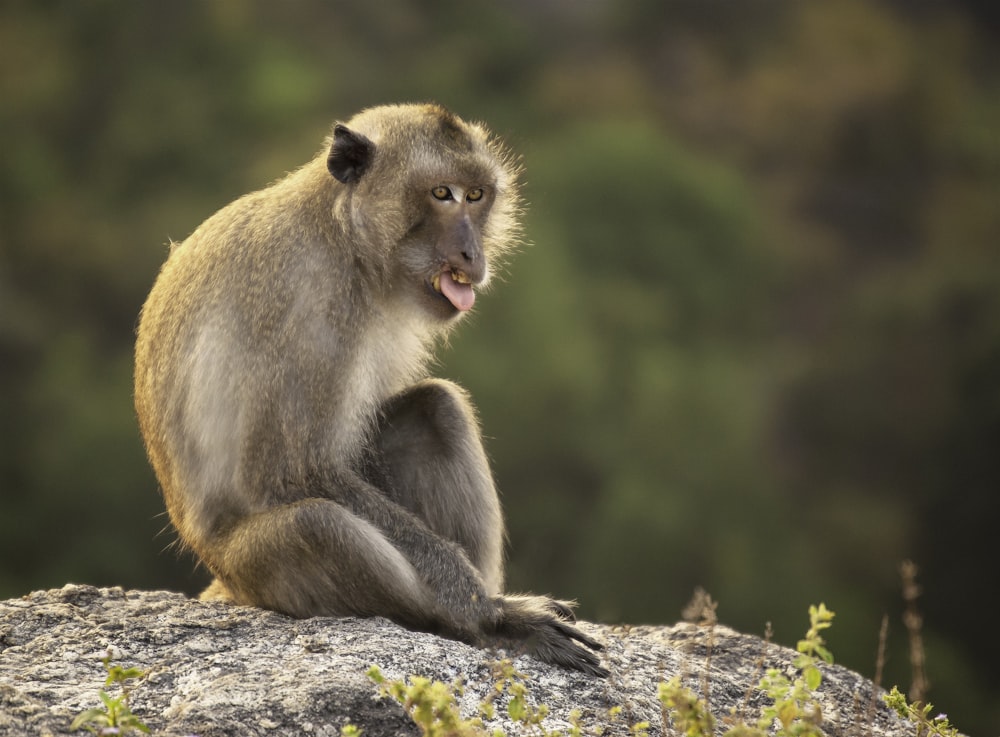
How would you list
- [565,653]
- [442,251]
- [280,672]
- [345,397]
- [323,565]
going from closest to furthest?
[280,672]
[323,565]
[565,653]
[345,397]
[442,251]

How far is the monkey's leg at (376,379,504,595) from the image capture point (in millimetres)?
6160

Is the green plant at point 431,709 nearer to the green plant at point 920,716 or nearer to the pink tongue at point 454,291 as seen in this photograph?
the green plant at point 920,716

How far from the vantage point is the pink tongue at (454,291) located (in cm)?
604

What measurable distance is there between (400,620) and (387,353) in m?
1.06

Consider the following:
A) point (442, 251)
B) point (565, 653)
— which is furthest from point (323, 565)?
point (442, 251)

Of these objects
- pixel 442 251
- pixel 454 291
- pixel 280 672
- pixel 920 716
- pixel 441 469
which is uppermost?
pixel 442 251

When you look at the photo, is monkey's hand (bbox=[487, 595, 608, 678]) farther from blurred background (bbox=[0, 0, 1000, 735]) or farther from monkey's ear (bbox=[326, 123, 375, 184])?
blurred background (bbox=[0, 0, 1000, 735])

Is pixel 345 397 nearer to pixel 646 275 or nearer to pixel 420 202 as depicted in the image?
Result: pixel 420 202

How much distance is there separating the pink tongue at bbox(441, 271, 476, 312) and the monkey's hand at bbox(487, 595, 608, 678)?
1169 millimetres

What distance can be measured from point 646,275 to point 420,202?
3237 cm

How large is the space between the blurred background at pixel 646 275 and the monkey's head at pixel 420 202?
17.1m

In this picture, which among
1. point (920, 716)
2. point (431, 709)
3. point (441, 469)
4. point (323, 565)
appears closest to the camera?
point (431, 709)

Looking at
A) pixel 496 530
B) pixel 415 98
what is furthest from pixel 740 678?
pixel 415 98

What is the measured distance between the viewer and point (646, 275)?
38.1 m
